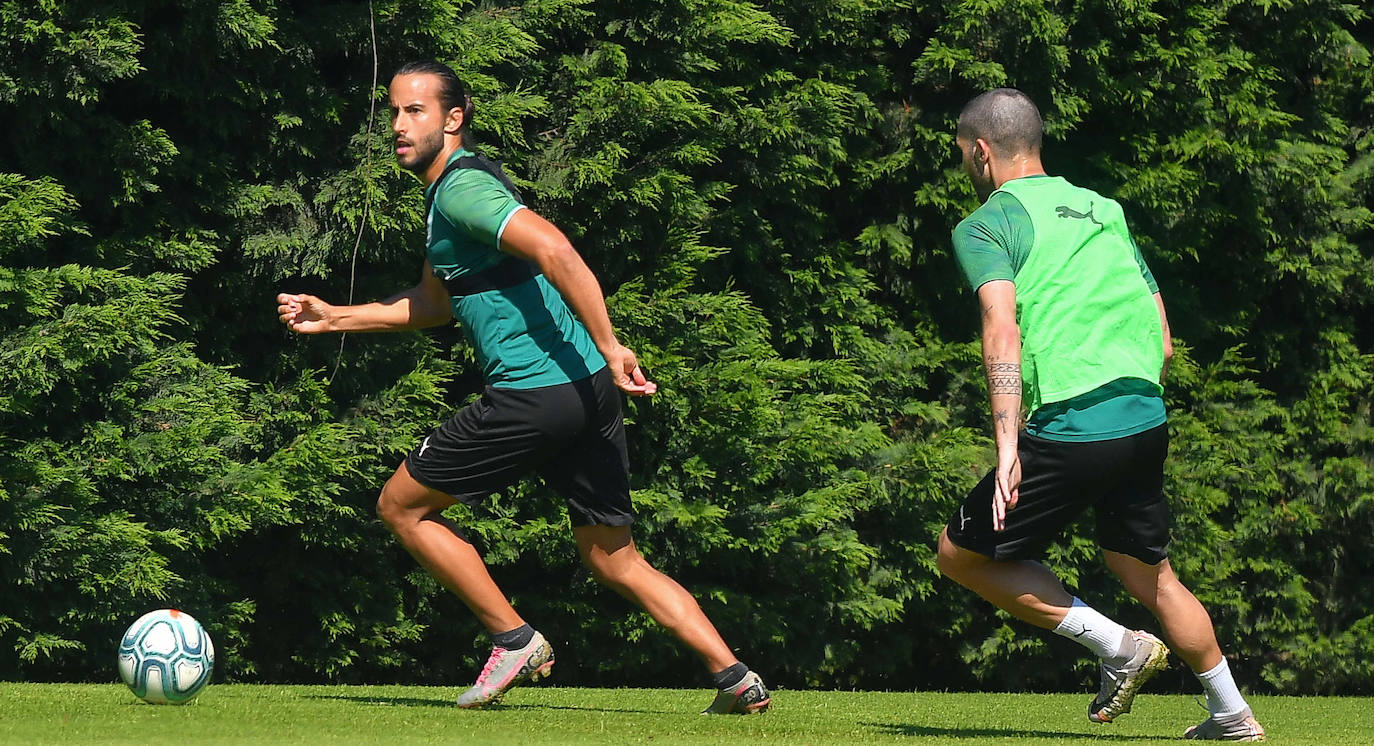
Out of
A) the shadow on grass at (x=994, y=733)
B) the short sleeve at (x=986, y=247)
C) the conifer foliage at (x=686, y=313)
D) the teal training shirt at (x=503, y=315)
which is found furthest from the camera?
the conifer foliage at (x=686, y=313)

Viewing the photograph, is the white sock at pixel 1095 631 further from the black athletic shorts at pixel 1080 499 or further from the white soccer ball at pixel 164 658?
the white soccer ball at pixel 164 658

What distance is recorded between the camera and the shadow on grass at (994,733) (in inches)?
182

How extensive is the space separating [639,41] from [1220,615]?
4401 millimetres

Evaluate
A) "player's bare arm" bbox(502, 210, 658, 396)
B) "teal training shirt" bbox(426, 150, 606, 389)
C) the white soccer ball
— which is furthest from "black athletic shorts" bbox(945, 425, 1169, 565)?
the white soccer ball

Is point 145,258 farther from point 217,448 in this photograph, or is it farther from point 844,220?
point 844,220


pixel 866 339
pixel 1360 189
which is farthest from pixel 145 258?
pixel 1360 189

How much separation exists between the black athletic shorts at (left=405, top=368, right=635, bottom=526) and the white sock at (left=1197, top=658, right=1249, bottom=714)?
1798 millimetres

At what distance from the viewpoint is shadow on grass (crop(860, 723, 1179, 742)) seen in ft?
15.1

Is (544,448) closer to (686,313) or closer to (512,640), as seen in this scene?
(512,640)

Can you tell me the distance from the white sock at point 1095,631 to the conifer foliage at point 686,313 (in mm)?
3132

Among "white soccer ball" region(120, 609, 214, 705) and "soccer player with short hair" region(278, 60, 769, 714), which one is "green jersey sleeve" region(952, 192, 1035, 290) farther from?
"white soccer ball" region(120, 609, 214, 705)

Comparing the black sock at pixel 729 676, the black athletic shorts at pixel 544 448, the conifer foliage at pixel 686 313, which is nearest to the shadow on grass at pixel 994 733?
the black sock at pixel 729 676

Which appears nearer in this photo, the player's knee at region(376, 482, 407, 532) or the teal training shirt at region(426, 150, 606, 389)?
the teal training shirt at region(426, 150, 606, 389)

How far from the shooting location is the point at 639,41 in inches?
Answer: 303
